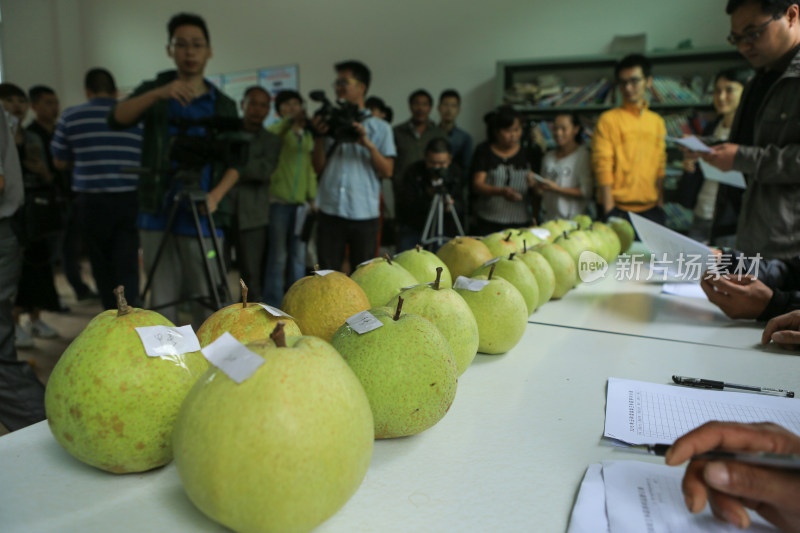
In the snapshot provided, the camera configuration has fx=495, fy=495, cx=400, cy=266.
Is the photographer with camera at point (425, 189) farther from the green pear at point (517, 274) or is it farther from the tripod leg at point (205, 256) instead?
the green pear at point (517, 274)

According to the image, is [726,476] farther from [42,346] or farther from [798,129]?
[42,346]

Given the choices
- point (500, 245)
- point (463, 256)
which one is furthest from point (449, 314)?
point (500, 245)

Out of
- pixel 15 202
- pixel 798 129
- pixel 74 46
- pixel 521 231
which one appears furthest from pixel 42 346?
pixel 74 46

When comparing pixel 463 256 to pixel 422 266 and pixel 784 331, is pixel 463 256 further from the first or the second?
pixel 784 331

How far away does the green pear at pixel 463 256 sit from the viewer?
1.41m

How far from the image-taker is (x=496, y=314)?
101 centimetres

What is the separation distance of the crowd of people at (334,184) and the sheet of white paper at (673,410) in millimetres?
212

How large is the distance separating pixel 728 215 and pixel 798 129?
3.74 ft

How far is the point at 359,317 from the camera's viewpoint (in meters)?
0.75

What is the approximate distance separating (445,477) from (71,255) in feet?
17.4

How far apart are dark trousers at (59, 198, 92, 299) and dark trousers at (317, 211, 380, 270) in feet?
9.35

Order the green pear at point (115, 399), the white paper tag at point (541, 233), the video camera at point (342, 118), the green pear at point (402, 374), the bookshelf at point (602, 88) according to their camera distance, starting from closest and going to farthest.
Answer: the green pear at point (115, 399)
the green pear at point (402, 374)
the white paper tag at point (541, 233)
the video camera at point (342, 118)
the bookshelf at point (602, 88)

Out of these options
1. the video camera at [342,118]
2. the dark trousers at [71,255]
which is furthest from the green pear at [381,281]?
the dark trousers at [71,255]

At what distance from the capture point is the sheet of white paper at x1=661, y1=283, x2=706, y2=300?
1729 mm
